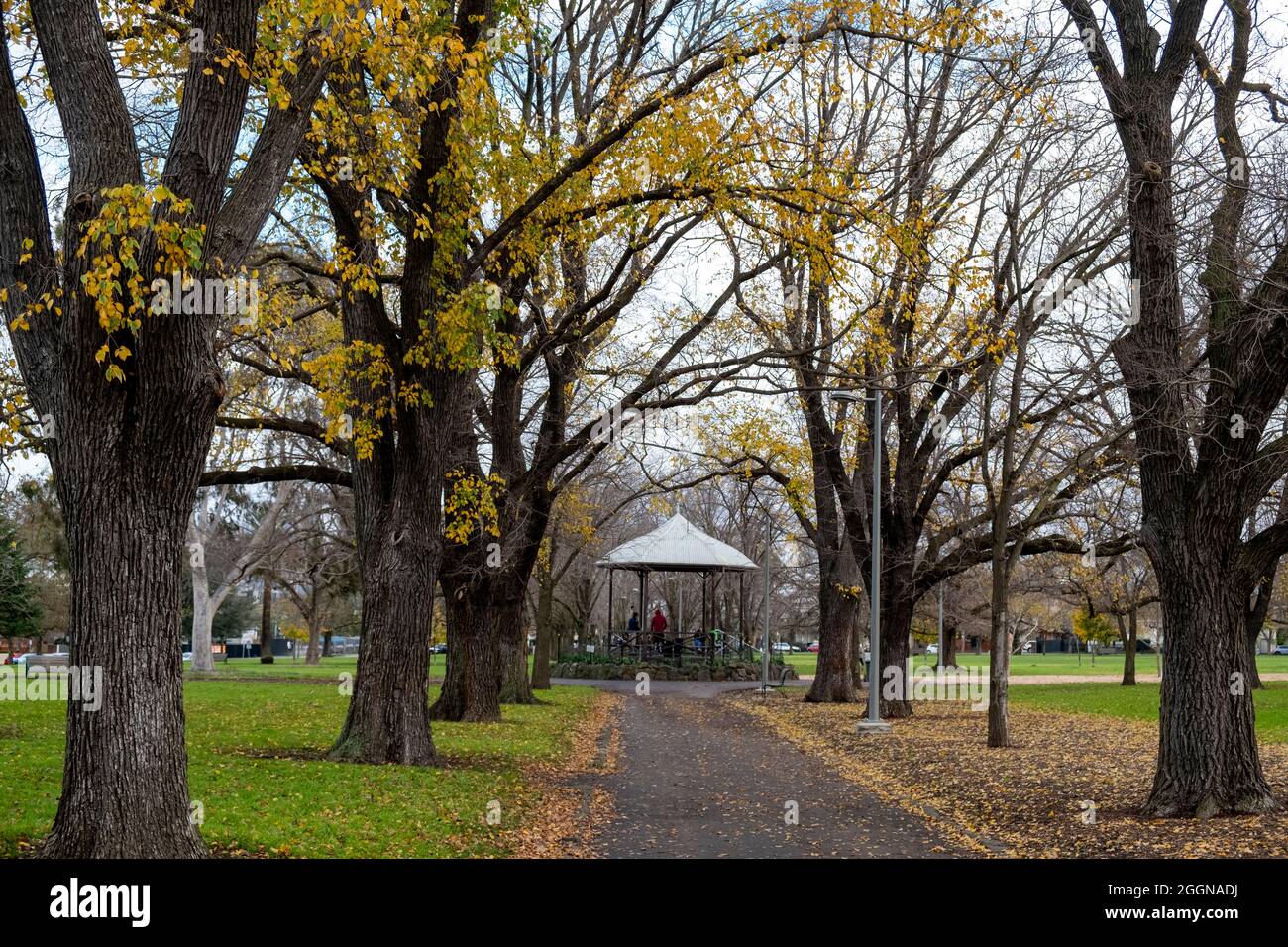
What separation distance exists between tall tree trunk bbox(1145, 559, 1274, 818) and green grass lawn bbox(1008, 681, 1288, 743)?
28.4ft

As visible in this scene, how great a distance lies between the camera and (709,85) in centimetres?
1185

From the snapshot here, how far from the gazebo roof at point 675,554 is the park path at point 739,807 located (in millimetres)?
15957

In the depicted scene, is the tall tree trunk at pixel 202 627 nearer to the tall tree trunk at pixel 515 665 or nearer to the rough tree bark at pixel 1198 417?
the tall tree trunk at pixel 515 665

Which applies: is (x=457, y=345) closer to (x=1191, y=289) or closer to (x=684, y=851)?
(x=684, y=851)

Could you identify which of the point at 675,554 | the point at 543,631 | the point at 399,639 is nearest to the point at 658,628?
the point at 675,554

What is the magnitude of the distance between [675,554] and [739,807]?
2555 cm

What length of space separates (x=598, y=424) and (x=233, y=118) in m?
9.33

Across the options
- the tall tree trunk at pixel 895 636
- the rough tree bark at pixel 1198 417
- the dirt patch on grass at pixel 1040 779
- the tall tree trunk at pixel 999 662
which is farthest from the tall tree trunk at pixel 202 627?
the rough tree bark at pixel 1198 417

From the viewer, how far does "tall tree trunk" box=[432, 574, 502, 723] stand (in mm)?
19938

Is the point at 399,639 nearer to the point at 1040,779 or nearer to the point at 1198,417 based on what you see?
the point at 1040,779

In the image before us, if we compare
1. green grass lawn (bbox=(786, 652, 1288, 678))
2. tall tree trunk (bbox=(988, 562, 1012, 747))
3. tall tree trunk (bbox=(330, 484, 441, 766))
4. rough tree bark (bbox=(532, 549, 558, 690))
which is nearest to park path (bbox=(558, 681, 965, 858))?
tall tree trunk (bbox=(330, 484, 441, 766))

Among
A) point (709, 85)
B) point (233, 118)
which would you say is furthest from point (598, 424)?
point (233, 118)

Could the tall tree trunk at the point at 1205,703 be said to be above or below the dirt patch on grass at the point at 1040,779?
above

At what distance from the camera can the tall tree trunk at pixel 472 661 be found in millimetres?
19938
